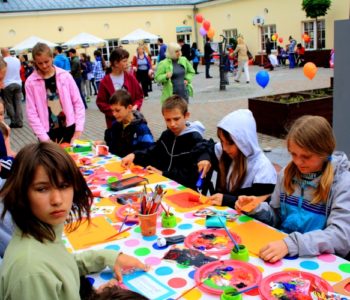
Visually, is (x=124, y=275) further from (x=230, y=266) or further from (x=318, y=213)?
(x=318, y=213)

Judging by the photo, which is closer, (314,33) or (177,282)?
(177,282)

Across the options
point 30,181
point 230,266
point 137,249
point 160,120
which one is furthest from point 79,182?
point 160,120

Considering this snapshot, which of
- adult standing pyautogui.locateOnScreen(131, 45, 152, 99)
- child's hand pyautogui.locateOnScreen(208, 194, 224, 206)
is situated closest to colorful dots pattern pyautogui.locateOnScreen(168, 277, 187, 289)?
child's hand pyautogui.locateOnScreen(208, 194, 224, 206)

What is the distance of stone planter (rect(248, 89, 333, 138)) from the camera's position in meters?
6.45

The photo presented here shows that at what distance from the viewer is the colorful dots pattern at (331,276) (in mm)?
1497

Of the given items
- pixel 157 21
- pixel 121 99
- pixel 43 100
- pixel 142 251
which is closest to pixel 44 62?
pixel 43 100

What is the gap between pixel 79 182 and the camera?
1.52 m

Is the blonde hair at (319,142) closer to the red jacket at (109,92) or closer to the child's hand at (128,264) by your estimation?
the child's hand at (128,264)

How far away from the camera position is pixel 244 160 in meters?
2.53

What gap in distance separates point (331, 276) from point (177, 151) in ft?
6.42

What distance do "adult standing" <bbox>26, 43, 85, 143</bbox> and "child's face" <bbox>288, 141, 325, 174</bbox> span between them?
268cm

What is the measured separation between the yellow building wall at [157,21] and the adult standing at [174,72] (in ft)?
57.1

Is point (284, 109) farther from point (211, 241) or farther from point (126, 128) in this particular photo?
point (211, 241)

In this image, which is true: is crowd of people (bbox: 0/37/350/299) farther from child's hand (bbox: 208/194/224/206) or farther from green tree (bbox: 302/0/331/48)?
green tree (bbox: 302/0/331/48)
